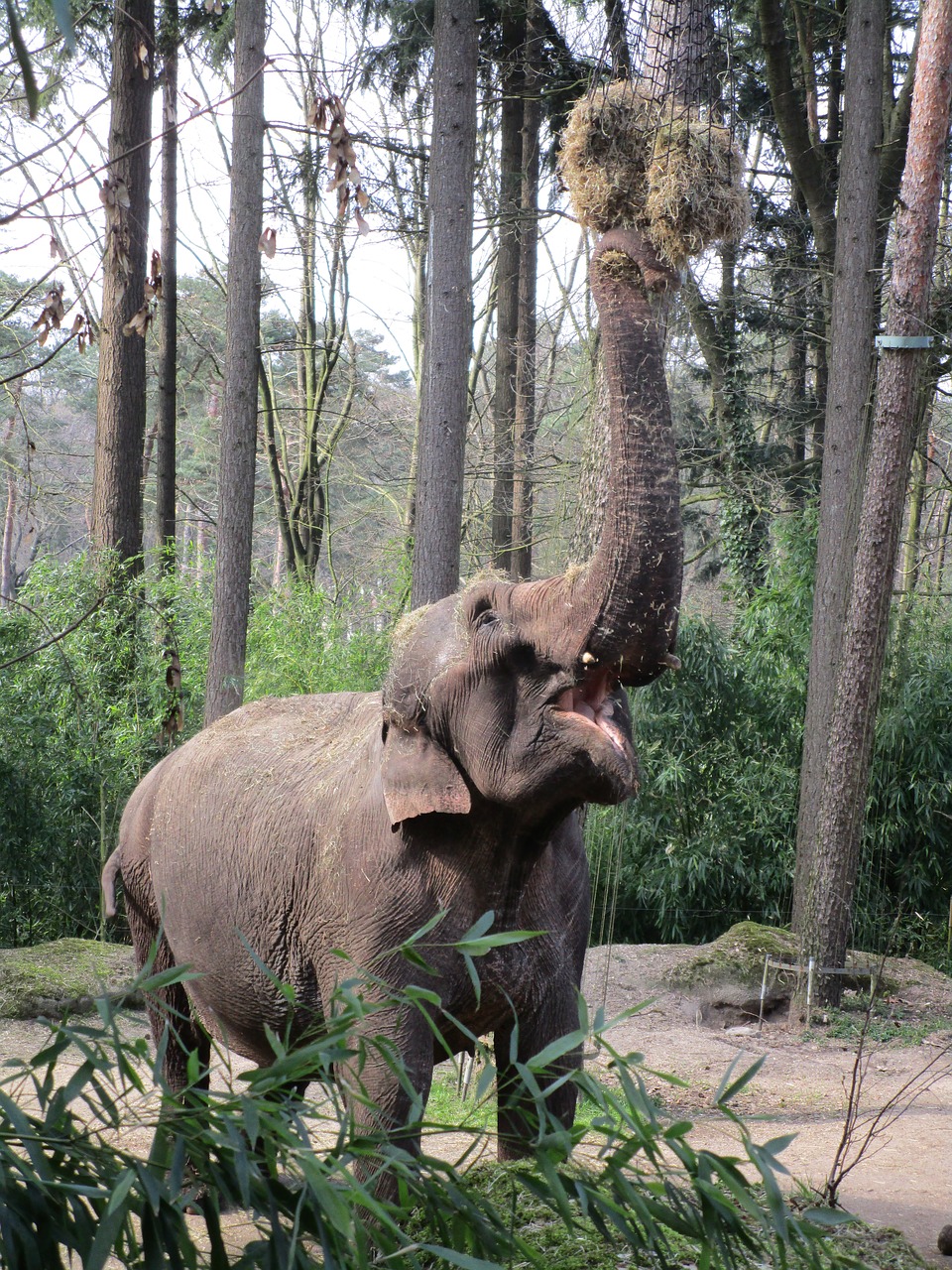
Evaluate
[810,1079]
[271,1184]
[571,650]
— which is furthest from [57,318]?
[810,1079]

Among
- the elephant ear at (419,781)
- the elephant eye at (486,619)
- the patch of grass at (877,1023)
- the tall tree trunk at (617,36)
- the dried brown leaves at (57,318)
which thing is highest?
the tall tree trunk at (617,36)

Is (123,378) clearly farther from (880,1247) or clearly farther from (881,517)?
(880,1247)

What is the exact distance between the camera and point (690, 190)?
7.84 feet

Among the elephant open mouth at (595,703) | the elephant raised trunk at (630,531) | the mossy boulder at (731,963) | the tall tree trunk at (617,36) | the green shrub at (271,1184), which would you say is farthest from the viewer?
the mossy boulder at (731,963)

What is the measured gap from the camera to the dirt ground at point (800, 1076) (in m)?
4.38

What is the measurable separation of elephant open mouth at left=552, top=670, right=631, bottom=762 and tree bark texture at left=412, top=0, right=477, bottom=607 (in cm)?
532

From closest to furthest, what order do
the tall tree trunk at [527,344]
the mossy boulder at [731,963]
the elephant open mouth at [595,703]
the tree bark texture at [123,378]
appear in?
the elephant open mouth at [595,703]
the mossy boulder at [731,963]
the tree bark texture at [123,378]
the tall tree trunk at [527,344]

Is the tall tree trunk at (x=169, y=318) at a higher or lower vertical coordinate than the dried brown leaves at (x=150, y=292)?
higher

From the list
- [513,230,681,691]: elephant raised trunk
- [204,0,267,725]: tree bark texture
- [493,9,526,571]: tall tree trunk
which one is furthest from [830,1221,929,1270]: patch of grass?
[493,9,526,571]: tall tree trunk

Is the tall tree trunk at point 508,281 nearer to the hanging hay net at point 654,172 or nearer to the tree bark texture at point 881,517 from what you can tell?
the tree bark texture at point 881,517

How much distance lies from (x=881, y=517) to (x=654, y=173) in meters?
6.03

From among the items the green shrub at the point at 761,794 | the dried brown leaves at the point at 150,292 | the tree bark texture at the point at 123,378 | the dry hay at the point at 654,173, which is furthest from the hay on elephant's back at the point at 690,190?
the tree bark texture at the point at 123,378

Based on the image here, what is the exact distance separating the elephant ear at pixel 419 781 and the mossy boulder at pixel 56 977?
498 centimetres

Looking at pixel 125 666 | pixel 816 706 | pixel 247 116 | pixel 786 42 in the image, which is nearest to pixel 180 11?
pixel 247 116
